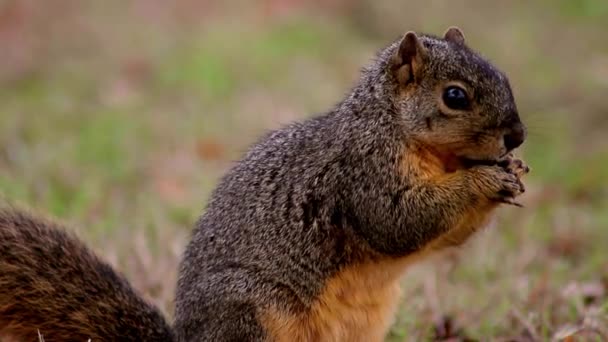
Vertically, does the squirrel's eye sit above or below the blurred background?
above

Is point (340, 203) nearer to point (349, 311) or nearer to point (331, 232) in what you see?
point (331, 232)

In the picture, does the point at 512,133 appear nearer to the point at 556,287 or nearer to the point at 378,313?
the point at 378,313

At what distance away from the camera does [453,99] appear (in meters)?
3.82

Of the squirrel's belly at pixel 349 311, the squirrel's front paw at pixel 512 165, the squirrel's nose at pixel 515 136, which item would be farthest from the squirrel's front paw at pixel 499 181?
the squirrel's belly at pixel 349 311

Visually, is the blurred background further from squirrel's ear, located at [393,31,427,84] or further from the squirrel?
squirrel's ear, located at [393,31,427,84]

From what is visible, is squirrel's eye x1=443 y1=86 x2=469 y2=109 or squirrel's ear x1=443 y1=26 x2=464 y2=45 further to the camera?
squirrel's ear x1=443 y1=26 x2=464 y2=45

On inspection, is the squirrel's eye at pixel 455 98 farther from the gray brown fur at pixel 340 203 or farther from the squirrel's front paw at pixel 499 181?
the squirrel's front paw at pixel 499 181

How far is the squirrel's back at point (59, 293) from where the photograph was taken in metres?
3.80

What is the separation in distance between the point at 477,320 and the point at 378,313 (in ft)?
2.81

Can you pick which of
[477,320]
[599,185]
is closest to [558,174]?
[599,185]

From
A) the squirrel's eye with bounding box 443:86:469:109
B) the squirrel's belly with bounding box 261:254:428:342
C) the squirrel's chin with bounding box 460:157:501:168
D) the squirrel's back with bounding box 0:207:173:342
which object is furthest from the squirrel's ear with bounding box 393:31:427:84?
the squirrel's back with bounding box 0:207:173:342

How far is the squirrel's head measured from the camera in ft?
12.2

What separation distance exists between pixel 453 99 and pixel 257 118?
14.1 feet

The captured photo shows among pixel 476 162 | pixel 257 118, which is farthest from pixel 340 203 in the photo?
pixel 257 118
